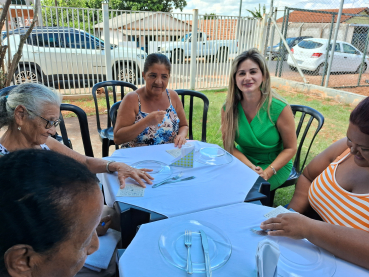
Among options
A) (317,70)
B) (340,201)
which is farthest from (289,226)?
(317,70)

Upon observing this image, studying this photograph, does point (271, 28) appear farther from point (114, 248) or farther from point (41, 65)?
point (114, 248)

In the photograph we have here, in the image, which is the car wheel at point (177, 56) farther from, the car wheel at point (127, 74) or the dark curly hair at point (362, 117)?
the dark curly hair at point (362, 117)

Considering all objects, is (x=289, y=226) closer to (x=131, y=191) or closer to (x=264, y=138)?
(x=131, y=191)

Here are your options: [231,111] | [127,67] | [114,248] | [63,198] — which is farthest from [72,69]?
[63,198]

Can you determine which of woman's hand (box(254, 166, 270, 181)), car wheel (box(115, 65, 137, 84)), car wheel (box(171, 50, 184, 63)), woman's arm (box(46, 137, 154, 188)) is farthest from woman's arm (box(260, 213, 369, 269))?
car wheel (box(171, 50, 184, 63))

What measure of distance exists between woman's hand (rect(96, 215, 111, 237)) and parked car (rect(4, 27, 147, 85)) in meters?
5.93

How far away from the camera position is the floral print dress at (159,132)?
2650 mm

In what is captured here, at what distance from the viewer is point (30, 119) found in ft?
5.17

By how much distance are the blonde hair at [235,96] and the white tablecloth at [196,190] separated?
0.65m

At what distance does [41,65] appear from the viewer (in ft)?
21.5

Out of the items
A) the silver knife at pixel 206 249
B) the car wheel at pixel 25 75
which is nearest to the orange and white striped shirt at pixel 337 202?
the silver knife at pixel 206 249

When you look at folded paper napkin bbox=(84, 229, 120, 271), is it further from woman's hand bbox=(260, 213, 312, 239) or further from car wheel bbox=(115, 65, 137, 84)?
car wheel bbox=(115, 65, 137, 84)

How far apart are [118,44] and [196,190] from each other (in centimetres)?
675

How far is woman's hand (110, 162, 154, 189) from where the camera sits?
159 centimetres
